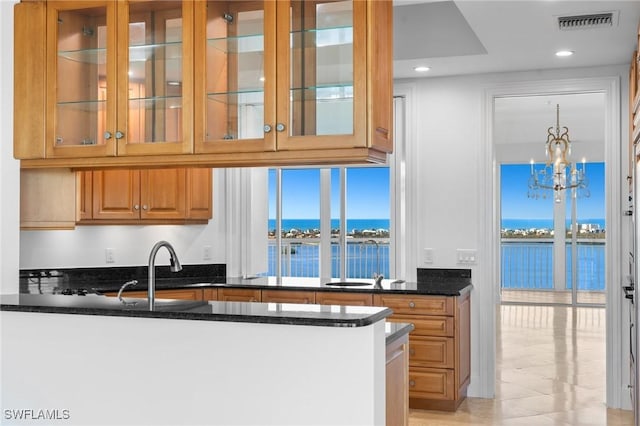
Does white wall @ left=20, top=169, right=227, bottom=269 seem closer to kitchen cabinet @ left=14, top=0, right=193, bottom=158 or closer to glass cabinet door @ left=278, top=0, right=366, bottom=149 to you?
kitchen cabinet @ left=14, top=0, right=193, bottom=158

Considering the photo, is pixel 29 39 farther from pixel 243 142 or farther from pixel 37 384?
pixel 37 384

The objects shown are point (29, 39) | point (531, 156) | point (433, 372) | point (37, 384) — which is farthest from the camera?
point (531, 156)

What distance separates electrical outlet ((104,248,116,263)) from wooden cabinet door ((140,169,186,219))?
1.49 feet

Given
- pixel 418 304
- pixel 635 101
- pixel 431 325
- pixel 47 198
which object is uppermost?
pixel 635 101

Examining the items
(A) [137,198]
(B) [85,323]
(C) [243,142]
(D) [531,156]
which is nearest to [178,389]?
(B) [85,323]

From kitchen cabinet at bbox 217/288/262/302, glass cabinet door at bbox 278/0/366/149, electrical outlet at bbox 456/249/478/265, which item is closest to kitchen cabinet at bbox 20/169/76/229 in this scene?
glass cabinet door at bbox 278/0/366/149

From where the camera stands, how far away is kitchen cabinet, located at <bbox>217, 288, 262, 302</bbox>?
18.5ft

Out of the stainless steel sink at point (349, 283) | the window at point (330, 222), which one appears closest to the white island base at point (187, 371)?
the stainless steel sink at point (349, 283)

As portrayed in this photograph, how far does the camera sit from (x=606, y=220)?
Answer: 5.54 metres

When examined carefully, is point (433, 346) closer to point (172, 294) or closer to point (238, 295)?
point (238, 295)

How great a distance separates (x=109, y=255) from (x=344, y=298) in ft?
6.28

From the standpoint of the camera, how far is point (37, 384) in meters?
2.92

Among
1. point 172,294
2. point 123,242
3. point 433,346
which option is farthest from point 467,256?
point 123,242

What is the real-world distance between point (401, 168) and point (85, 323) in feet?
12.6
